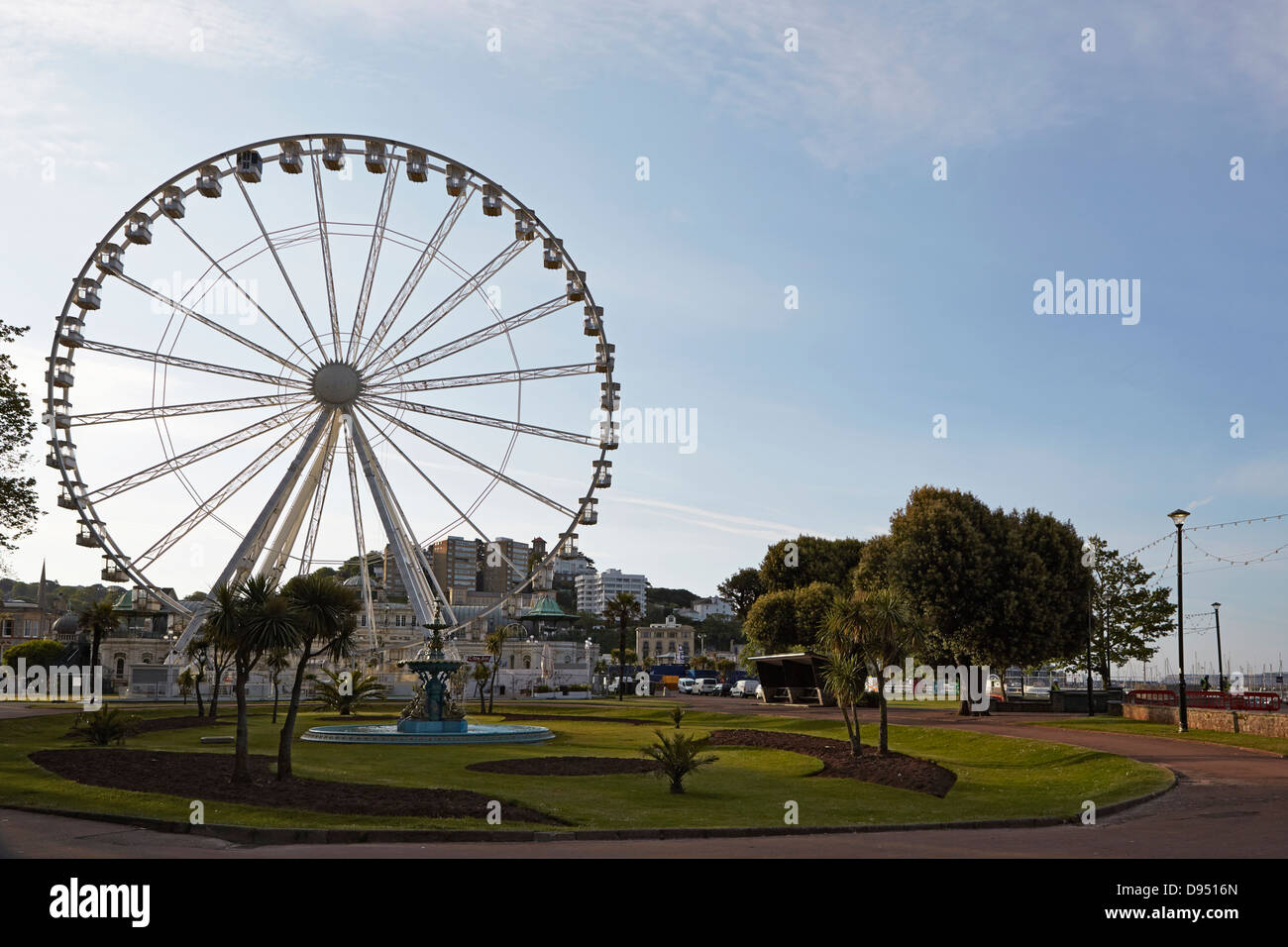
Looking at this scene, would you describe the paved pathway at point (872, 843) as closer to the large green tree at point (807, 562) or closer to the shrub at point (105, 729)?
the shrub at point (105, 729)

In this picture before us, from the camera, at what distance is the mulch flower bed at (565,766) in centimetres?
2875

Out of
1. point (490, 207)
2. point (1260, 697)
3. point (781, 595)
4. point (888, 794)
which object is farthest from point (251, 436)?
point (781, 595)

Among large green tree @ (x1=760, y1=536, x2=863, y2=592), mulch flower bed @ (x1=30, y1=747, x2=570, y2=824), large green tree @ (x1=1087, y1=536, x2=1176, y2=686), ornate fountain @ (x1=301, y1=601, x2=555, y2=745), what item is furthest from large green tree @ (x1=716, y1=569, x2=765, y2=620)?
mulch flower bed @ (x1=30, y1=747, x2=570, y2=824)

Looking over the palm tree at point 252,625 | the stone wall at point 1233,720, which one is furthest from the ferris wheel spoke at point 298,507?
the stone wall at point 1233,720

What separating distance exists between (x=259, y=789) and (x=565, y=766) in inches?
390

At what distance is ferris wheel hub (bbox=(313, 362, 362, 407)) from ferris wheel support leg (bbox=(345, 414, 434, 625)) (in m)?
1.14

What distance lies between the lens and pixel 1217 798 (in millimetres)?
20734

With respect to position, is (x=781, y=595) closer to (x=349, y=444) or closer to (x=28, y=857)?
(x=349, y=444)

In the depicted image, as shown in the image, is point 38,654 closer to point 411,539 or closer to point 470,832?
point 411,539

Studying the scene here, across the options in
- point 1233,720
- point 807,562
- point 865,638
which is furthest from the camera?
point 807,562

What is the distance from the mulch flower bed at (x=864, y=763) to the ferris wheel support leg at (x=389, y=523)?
14214 mm

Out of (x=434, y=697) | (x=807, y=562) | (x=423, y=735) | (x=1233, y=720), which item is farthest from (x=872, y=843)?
(x=807, y=562)

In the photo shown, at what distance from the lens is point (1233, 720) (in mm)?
36500
